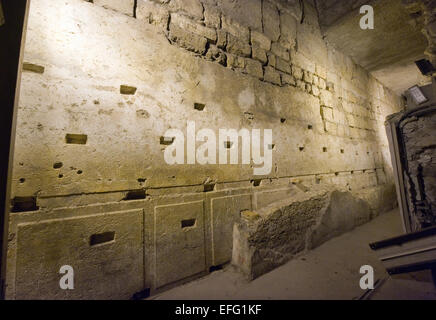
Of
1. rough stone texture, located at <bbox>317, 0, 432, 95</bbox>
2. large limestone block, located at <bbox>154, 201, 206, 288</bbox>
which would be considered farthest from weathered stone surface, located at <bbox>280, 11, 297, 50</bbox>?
large limestone block, located at <bbox>154, 201, 206, 288</bbox>

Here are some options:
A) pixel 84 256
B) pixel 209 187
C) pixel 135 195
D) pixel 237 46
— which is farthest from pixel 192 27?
pixel 84 256

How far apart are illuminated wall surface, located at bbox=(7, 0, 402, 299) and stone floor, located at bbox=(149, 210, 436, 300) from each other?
0.14 m

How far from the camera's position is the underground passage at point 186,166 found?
Result: 1474 millimetres

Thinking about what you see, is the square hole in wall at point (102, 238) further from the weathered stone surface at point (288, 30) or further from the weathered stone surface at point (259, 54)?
the weathered stone surface at point (288, 30)

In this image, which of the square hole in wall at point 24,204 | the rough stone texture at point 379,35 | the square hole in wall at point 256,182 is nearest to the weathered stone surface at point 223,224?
the square hole in wall at point 256,182

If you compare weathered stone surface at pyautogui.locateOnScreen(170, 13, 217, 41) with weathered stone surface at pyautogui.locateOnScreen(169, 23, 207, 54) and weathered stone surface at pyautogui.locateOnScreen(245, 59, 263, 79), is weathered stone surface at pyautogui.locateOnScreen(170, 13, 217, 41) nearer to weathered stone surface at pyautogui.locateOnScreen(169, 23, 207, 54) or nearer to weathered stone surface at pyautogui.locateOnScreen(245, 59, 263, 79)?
weathered stone surface at pyautogui.locateOnScreen(169, 23, 207, 54)

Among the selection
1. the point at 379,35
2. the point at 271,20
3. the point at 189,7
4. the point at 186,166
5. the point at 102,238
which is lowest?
the point at 102,238

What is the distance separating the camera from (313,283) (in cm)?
188

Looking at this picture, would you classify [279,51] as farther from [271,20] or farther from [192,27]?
[192,27]

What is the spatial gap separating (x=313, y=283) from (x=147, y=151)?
2009 millimetres

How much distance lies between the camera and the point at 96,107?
1674mm

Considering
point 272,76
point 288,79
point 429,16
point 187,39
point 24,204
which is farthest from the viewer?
point 288,79

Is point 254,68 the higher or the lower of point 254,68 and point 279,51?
the lower
